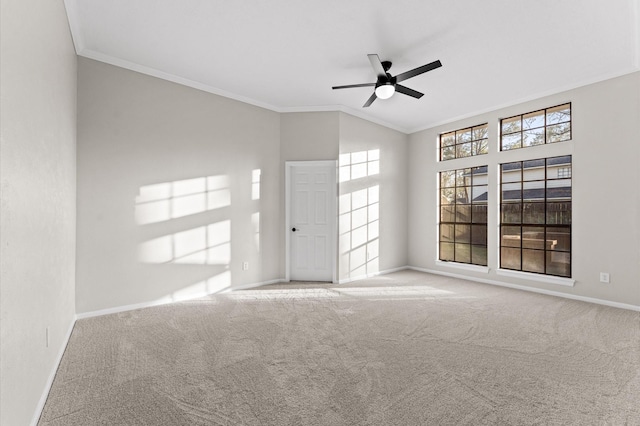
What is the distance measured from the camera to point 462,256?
233 inches

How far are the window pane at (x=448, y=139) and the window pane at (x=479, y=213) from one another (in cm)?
136

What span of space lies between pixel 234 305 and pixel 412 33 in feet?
12.5

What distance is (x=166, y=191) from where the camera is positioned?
407 cm

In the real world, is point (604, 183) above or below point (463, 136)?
below

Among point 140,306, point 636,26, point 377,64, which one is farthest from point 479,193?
point 140,306

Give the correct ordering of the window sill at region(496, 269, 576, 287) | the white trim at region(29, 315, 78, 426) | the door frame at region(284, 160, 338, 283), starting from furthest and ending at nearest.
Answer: the door frame at region(284, 160, 338, 283), the window sill at region(496, 269, 576, 287), the white trim at region(29, 315, 78, 426)

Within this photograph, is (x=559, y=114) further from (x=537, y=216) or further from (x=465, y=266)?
(x=465, y=266)

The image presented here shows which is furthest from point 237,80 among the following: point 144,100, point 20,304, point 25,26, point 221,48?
point 20,304

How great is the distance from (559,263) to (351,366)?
4082 millimetres

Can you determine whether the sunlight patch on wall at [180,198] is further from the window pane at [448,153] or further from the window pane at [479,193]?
the window pane at [479,193]

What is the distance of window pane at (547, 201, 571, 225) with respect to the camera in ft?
15.0

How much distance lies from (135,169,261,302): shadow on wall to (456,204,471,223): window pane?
411 cm

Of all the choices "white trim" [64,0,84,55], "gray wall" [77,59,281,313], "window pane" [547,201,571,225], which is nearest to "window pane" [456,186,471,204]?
"window pane" [547,201,571,225]

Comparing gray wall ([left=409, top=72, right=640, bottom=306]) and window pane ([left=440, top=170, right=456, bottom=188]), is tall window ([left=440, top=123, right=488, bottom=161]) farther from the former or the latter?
gray wall ([left=409, top=72, right=640, bottom=306])
